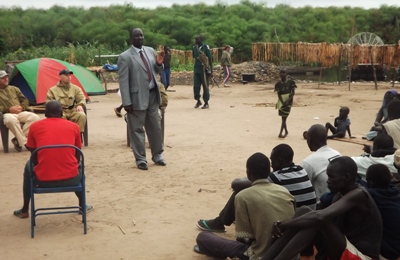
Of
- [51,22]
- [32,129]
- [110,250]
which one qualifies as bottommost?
[110,250]

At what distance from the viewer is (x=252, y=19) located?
144ft

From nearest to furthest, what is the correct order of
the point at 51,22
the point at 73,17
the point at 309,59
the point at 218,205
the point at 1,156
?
1. the point at 218,205
2. the point at 1,156
3. the point at 309,59
4. the point at 51,22
5. the point at 73,17

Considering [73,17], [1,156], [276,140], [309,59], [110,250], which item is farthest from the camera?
[73,17]

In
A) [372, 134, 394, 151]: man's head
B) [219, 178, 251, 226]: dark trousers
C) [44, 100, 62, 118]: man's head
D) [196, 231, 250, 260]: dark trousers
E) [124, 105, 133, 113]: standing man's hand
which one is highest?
[44, 100, 62, 118]: man's head

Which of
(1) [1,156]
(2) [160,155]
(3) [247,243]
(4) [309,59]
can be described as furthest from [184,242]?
(4) [309,59]

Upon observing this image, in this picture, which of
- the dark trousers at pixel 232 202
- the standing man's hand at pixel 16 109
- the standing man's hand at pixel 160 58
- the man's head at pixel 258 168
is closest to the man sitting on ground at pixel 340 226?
the man's head at pixel 258 168

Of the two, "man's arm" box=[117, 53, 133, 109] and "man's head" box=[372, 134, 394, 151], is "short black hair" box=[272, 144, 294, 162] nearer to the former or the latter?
"man's head" box=[372, 134, 394, 151]

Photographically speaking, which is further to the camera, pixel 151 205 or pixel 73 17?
pixel 73 17

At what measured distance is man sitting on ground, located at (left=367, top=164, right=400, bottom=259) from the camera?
4.32 meters

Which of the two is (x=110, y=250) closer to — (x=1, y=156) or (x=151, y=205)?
(x=151, y=205)

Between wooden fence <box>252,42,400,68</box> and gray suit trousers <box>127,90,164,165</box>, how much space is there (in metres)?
16.2

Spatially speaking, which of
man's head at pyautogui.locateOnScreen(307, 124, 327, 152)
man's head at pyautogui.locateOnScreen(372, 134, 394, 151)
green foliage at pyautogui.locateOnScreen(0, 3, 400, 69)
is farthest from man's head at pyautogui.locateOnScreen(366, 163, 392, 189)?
green foliage at pyautogui.locateOnScreen(0, 3, 400, 69)

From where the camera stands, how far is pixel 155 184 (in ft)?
25.0

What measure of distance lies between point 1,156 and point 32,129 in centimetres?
399
